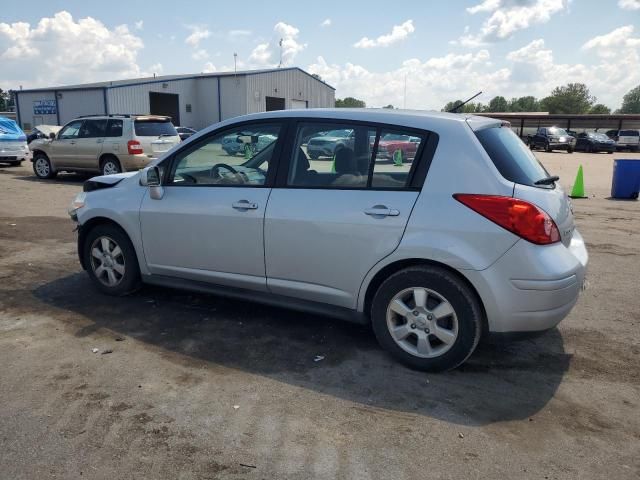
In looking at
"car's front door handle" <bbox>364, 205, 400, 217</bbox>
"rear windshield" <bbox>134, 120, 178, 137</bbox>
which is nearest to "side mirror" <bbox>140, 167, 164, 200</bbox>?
"car's front door handle" <bbox>364, 205, 400, 217</bbox>

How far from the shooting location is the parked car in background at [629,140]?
4044 cm

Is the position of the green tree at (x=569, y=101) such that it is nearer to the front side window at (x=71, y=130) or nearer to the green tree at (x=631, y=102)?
the green tree at (x=631, y=102)

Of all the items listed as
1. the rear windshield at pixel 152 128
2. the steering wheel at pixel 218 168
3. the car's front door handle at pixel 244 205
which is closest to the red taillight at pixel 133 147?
the rear windshield at pixel 152 128

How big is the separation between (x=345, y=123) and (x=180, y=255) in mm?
1844

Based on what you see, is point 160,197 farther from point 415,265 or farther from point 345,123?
point 415,265

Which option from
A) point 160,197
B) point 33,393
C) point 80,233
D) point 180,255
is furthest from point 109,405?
point 80,233

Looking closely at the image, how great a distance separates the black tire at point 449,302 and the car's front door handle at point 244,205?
1181 millimetres

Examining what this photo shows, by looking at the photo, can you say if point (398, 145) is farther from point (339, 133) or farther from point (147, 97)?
point (147, 97)

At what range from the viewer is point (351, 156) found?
3.88m

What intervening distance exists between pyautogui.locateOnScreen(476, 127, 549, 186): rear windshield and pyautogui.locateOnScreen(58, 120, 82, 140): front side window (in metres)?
13.2

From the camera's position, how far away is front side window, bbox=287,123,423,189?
3.71 metres

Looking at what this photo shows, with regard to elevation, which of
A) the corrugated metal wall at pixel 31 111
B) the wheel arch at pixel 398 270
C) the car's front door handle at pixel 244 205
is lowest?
the wheel arch at pixel 398 270

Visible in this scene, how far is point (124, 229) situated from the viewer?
191 inches

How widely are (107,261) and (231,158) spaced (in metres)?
1.65
